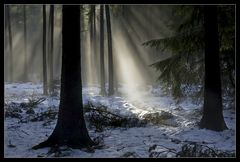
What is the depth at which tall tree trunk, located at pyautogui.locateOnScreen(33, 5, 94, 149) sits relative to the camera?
28.8 feet

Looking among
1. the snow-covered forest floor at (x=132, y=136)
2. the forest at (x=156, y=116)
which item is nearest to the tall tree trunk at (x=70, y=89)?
the forest at (x=156, y=116)

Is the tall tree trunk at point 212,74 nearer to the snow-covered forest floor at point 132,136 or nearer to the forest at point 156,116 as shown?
the forest at point 156,116

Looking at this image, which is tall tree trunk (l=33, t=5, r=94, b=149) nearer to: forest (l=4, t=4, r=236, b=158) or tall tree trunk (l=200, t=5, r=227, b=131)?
forest (l=4, t=4, r=236, b=158)

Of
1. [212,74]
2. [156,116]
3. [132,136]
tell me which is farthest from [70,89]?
[156,116]

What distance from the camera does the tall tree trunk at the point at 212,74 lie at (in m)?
11.4

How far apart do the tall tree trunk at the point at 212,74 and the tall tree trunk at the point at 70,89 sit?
4.38m

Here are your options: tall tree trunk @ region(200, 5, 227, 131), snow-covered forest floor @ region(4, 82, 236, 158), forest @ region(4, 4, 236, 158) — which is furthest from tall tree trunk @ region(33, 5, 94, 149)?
tall tree trunk @ region(200, 5, 227, 131)

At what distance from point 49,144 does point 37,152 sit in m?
0.48

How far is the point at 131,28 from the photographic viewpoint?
122 feet

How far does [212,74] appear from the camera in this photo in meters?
11.4

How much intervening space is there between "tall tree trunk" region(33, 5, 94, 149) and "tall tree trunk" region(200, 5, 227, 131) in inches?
172

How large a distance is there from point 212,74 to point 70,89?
16.1 feet
